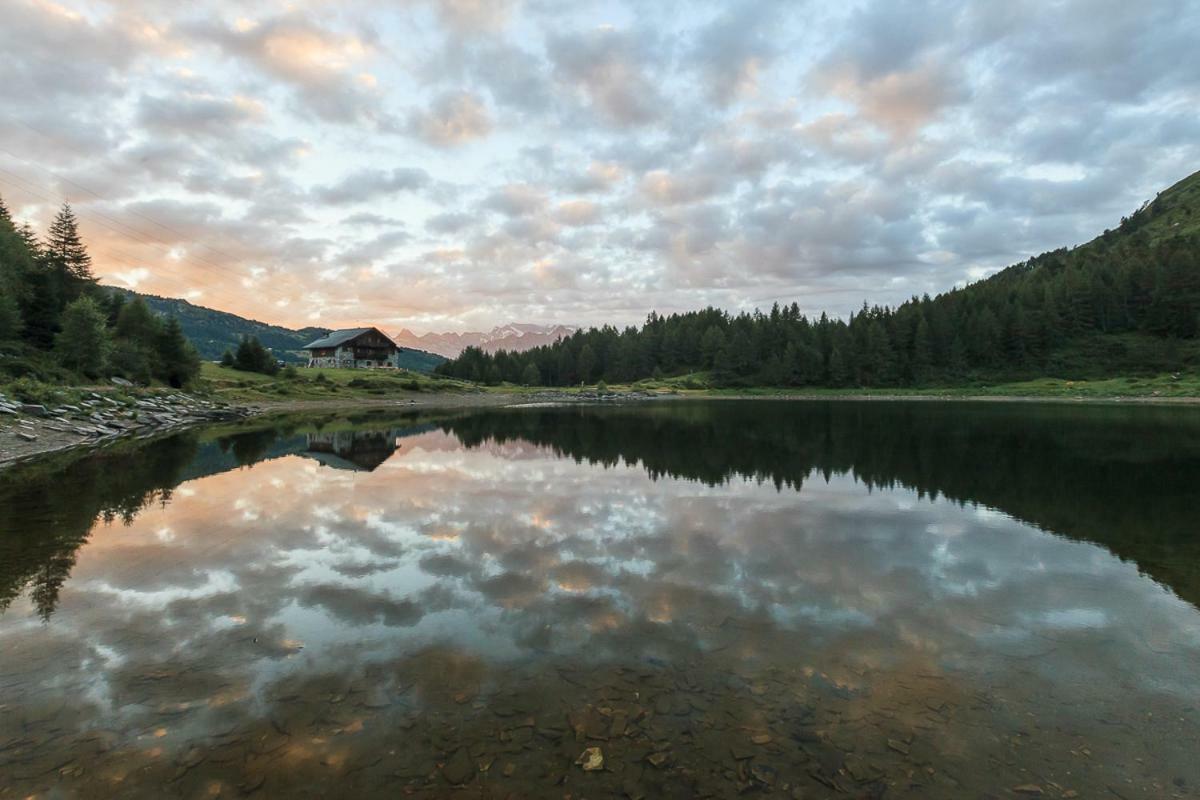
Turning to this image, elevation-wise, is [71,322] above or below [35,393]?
above

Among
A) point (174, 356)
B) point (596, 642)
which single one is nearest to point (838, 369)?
point (174, 356)

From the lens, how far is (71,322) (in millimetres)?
47906

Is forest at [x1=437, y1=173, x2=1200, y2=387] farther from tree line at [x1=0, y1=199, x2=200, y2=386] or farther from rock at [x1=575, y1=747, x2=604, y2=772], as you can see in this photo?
rock at [x1=575, y1=747, x2=604, y2=772]

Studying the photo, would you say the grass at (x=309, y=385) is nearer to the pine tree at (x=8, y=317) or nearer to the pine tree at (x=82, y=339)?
the pine tree at (x=82, y=339)

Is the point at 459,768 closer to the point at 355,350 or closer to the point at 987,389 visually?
the point at 987,389

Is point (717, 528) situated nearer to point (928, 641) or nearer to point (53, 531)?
point (928, 641)

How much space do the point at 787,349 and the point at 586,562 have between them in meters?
141

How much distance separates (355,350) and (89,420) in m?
101

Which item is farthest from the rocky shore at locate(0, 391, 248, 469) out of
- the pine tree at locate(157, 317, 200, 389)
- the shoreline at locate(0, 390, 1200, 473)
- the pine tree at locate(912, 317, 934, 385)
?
the pine tree at locate(912, 317, 934, 385)

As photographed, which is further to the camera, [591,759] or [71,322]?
[71,322]

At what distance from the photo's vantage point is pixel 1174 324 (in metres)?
121

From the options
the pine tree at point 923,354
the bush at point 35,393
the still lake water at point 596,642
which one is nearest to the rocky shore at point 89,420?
the bush at point 35,393

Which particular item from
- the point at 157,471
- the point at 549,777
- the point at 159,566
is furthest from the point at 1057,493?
the point at 157,471

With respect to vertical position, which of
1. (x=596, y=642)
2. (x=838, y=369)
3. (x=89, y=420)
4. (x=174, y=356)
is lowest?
(x=596, y=642)
